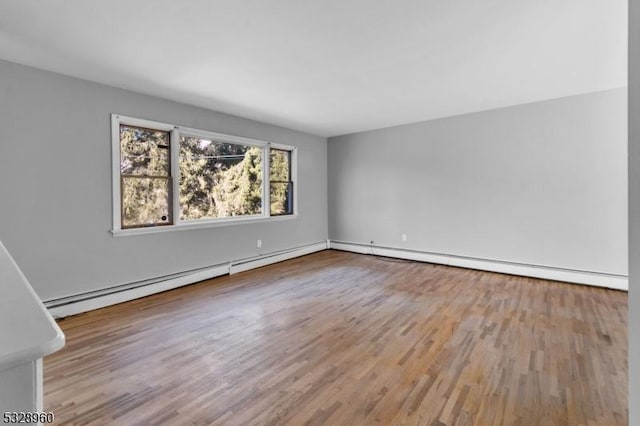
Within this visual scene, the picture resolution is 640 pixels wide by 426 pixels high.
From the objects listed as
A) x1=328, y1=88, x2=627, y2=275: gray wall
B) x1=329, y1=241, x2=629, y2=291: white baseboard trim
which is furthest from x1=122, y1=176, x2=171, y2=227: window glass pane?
x1=329, y1=241, x2=629, y2=291: white baseboard trim

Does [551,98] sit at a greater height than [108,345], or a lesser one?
greater

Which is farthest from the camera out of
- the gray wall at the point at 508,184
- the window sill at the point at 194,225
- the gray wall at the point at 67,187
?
the gray wall at the point at 508,184

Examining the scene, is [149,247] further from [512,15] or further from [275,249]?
[512,15]

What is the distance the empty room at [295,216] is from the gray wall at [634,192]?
0.5 inches

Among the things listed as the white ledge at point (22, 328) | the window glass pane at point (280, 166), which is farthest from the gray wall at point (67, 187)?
the white ledge at point (22, 328)

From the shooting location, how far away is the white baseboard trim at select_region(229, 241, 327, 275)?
4973mm

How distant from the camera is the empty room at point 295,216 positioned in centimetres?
191

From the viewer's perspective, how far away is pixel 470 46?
2.70 m

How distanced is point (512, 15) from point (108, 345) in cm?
417

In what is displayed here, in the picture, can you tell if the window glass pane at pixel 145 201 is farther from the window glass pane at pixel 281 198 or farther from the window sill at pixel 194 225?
the window glass pane at pixel 281 198

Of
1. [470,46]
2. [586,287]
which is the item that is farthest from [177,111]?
[586,287]

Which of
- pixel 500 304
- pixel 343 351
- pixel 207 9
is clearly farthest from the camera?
pixel 500 304

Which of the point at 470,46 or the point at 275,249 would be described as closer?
the point at 470,46

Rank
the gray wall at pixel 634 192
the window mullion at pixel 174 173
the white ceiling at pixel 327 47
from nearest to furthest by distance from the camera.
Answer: the gray wall at pixel 634 192
the white ceiling at pixel 327 47
the window mullion at pixel 174 173
